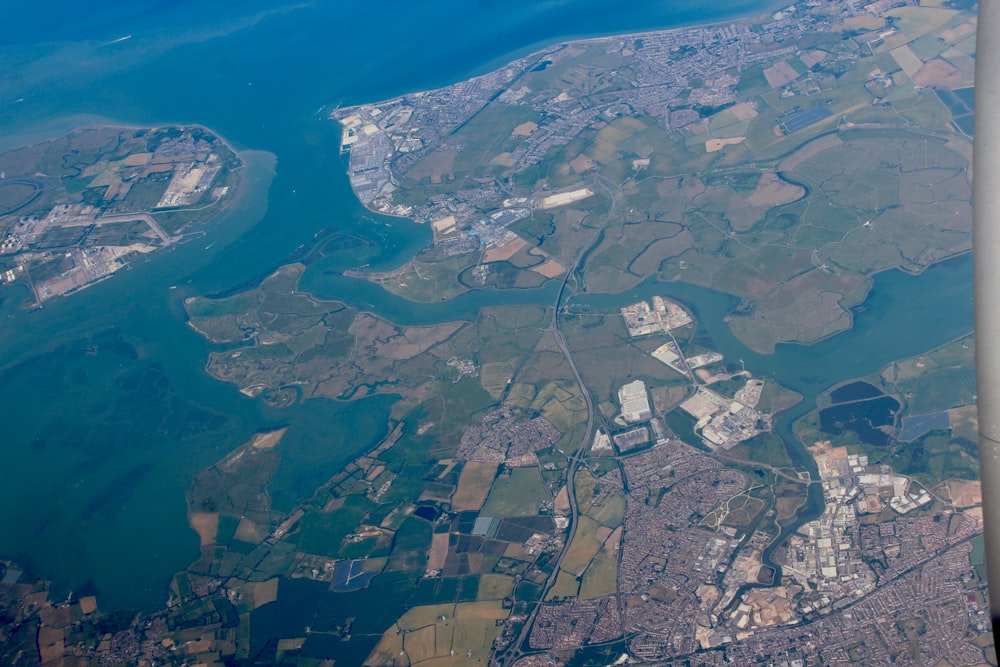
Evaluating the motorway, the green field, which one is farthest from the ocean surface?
the green field

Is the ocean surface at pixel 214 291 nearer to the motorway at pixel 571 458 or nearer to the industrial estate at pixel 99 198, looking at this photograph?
the industrial estate at pixel 99 198

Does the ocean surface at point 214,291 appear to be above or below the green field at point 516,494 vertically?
above

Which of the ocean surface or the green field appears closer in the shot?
the green field

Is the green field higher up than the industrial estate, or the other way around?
the industrial estate

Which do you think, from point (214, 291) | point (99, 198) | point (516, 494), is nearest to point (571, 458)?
point (516, 494)

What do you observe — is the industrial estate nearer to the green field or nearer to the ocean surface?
the ocean surface

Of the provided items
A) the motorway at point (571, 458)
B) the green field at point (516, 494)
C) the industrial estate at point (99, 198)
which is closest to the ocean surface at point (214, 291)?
the industrial estate at point (99, 198)

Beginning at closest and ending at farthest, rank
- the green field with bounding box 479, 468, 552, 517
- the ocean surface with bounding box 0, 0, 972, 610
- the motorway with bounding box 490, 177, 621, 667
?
the motorway with bounding box 490, 177, 621, 667
the green field with bounding box 479, 468, 552, 517
the ocean surface with bounding box 0, 0, 972, 610

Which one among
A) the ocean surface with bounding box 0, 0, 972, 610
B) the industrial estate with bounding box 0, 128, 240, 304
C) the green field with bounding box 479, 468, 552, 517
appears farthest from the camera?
the industrial estate with bounding box 0, 128, 240, 304

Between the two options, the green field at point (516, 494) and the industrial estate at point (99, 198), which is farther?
the industrial estate at point (99, 198)
